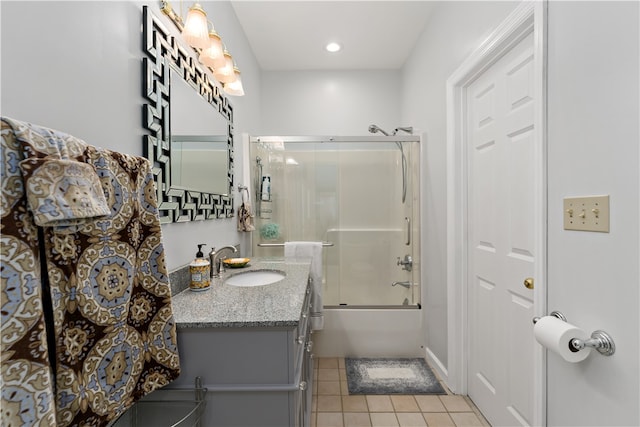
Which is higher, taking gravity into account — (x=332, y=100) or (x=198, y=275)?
(x=332, y=100)

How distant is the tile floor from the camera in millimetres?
1690

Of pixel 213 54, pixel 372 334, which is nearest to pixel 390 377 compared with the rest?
pixel 372 334

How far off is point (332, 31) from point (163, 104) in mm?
1791

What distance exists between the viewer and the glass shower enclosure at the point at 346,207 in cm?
251

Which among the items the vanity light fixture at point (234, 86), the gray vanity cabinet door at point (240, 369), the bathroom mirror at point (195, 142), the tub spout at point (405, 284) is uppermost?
the vanity light fixture at point (234, 86)

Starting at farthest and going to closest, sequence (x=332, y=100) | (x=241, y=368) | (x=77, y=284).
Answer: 1. (x=332, y=100)
2. (x=241, y=368)
3. (x=77, y=284)

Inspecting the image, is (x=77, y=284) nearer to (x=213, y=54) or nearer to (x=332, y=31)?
(x=213, y=54)

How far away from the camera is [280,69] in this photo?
3.11m

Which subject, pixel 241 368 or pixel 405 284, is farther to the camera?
pixel 405 284

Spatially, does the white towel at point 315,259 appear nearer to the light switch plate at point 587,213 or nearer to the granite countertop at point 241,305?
the granite countertop at point 241,305

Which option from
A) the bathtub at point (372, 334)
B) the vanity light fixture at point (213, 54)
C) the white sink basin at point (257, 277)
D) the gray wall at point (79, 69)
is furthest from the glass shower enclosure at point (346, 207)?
the gray wall at point (79, 69)

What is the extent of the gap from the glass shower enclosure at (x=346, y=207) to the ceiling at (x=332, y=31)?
2.82 ft

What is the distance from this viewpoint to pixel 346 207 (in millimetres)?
2557

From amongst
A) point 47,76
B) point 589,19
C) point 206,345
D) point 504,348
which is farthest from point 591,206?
point 47,76
